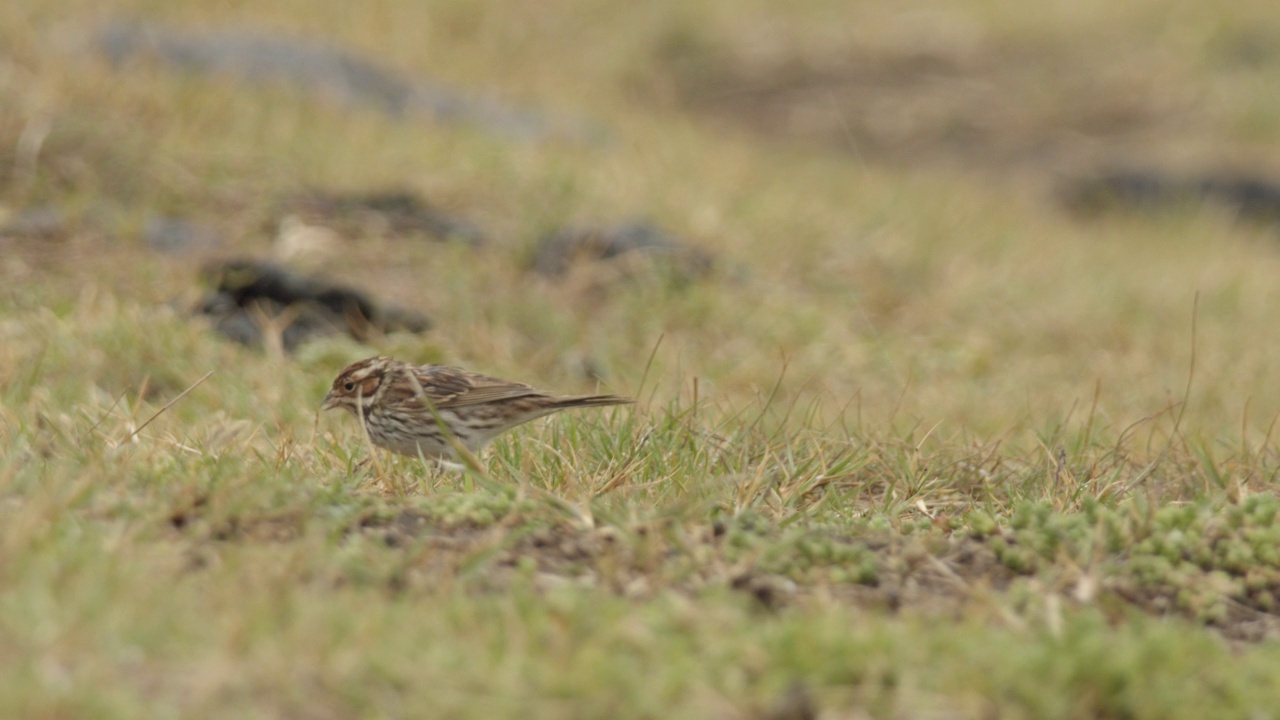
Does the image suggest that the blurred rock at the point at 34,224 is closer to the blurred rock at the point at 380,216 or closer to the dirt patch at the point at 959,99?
the blurred rock at the point at 380,216

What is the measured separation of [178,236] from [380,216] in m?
1.37

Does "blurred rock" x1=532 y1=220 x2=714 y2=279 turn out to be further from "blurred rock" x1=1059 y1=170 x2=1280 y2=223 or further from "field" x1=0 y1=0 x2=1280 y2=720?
"blurred rock" x1=1059 y1=170 x2=1280 y2=223

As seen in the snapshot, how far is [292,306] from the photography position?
26.8 feet

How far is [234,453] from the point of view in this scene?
16.3 ft

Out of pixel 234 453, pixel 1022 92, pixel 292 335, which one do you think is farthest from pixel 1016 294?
pixel 1022 92

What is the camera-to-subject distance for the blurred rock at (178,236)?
9289 millimetres

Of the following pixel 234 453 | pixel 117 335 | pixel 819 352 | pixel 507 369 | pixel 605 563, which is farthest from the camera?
pixel 819 352

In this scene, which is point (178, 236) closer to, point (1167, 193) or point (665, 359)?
point (665, 359)

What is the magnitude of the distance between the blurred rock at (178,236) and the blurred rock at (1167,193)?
9.26m

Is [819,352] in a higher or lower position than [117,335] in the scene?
lower

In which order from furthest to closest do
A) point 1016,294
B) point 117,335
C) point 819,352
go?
point 1016,294
point 819,352
point 117,335

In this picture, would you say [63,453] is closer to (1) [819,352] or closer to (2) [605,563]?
(2) [605,563]

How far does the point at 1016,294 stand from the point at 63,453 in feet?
25.1

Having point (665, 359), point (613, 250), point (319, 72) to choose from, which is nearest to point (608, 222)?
point (613, 250)
